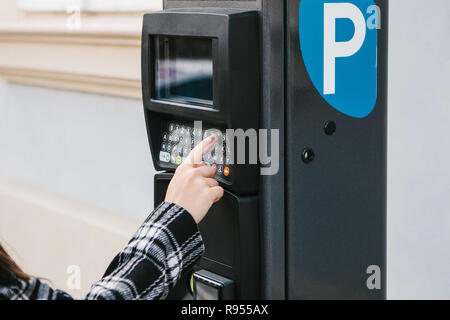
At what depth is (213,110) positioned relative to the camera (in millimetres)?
1150

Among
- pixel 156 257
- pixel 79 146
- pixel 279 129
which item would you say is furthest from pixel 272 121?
pixel 79 146

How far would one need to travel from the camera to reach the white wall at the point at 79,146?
215 centimetres

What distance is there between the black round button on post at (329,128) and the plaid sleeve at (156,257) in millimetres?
301

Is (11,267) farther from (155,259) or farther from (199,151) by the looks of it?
(199,151)

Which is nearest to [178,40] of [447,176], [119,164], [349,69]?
[349,69]

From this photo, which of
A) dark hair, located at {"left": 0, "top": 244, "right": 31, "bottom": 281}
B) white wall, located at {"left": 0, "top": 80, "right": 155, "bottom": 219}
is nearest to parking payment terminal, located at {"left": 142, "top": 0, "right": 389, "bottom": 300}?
dark hair, located at {"left": 0, "top": 244, "right": 31, "bottom": 281}

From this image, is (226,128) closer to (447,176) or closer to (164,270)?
(164,270)

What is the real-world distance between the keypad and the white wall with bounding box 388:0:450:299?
0.52 metres

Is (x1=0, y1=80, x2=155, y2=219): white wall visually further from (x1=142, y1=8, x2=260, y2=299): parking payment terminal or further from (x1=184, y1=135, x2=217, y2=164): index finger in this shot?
(x1=184, y1=135, x2=217, y2=164): index finger

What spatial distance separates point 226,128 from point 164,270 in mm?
261

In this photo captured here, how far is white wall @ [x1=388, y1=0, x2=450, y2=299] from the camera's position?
4.81 ft

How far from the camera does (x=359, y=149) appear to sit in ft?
4.19

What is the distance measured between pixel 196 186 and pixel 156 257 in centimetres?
13

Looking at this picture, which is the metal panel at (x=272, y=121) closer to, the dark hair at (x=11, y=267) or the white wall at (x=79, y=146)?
the dark hair at (x=11, y=267)
